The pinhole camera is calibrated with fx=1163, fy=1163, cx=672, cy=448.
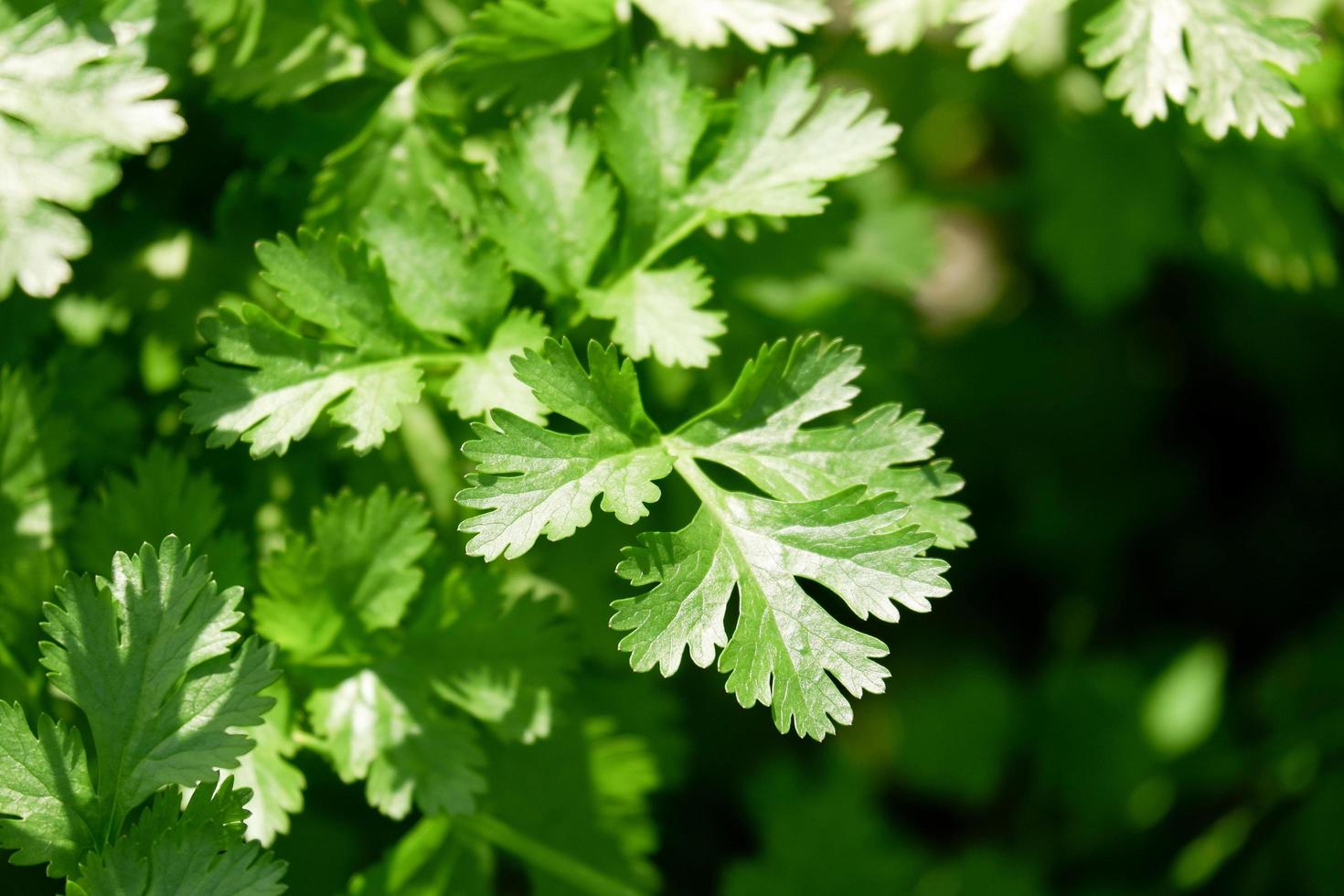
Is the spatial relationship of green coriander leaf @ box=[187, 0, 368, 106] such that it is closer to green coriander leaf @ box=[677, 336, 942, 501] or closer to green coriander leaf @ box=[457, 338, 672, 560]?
green coriander leaf @ box=[457, 338, 672, 560]

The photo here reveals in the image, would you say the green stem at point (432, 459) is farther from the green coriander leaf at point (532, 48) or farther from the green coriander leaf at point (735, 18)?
the green coriander leaf at point (735, 18)

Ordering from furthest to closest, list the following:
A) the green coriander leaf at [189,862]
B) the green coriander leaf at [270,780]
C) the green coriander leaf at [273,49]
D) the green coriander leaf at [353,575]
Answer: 1. the green coriander leaf at [273,49]
2. the green coriander leaf at [353,575]
3. the green coriander leaf at [270,780]
4. the green coriander leaf at [189,862]

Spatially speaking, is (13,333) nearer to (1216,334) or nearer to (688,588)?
(688,588)

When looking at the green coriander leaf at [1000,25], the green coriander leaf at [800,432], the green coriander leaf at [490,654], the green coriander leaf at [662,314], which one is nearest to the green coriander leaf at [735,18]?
the green coriander leaf at [1000,25]

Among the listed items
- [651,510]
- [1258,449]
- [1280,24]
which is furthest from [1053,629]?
[1280,24]

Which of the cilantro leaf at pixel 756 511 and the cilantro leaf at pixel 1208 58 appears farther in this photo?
the cilantro leaf at pixel 1208 58

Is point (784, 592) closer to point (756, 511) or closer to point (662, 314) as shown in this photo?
point (756, 511)

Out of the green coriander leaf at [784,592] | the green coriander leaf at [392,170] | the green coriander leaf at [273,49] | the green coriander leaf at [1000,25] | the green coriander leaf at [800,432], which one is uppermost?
the green coriander leaf at [1000,25]
